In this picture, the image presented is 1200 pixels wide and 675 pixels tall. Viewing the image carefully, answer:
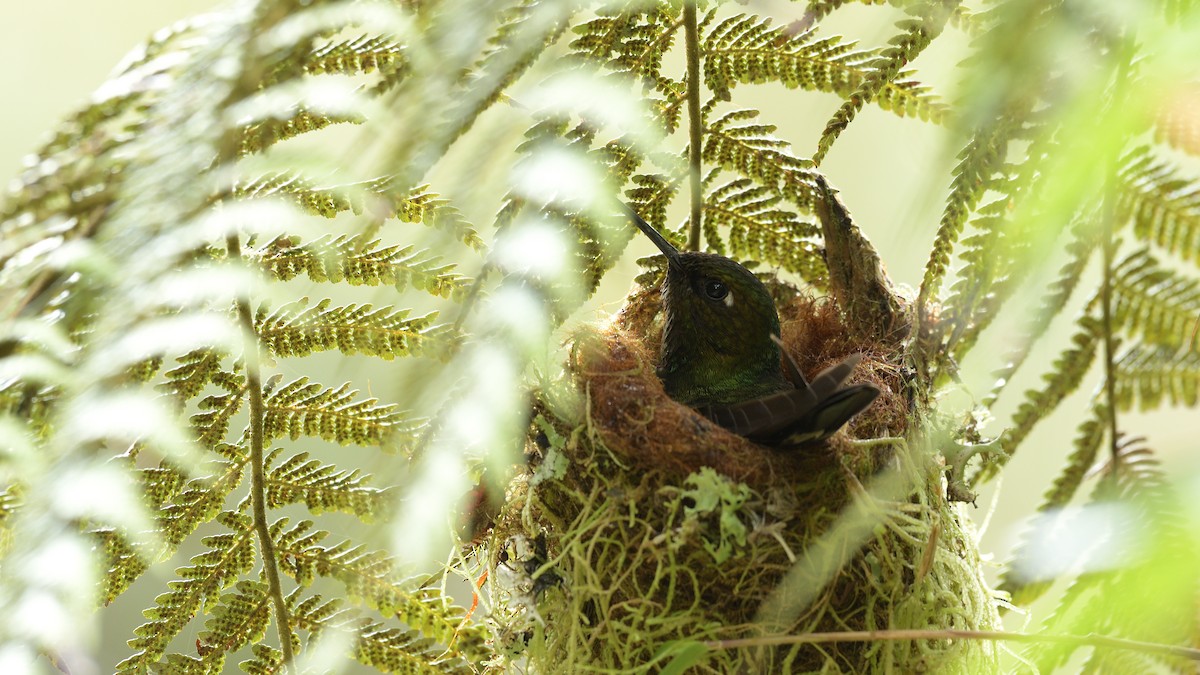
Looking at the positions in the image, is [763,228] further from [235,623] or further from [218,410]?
[235,623]

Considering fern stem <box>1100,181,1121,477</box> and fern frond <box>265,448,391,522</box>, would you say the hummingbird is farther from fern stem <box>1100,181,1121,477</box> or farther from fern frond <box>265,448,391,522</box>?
fern frond <box>265,448,391,522</box>

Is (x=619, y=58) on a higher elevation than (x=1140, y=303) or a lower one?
higher

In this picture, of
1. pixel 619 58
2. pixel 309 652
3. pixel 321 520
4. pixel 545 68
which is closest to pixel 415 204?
pixel 619 58

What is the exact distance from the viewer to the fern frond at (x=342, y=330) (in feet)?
6.87

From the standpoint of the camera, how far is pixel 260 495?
2.11m

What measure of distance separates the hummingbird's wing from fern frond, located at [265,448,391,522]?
822mm

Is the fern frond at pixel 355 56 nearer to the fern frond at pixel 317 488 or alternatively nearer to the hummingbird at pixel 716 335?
the hummingbird at pixel 716 335

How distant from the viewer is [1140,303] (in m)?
2.24

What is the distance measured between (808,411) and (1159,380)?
105cm

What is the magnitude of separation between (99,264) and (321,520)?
3378 mm

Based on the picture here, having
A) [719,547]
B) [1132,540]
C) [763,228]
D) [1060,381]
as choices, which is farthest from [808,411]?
[1060,381]

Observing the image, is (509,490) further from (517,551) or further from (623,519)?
(623,519)

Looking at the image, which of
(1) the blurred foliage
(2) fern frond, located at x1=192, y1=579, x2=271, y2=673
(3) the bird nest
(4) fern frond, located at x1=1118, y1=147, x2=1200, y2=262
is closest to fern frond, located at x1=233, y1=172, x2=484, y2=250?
(1) the blurred foliage

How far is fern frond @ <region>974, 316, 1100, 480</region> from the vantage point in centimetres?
227
